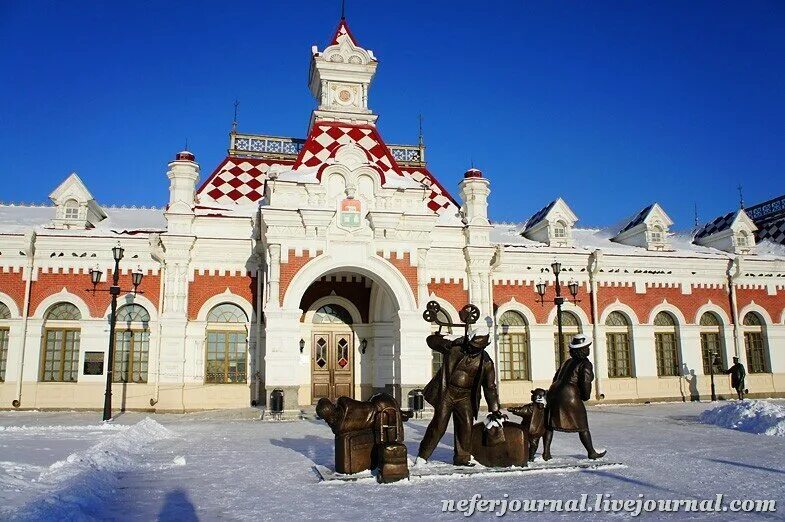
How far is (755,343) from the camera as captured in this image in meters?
22.8

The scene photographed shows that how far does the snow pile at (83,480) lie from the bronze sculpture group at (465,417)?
8.77ft

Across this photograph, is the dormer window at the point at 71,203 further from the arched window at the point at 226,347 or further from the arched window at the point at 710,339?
the arched window at the point at 710,339

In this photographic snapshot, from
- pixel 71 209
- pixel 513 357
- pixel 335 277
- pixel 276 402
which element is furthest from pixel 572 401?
pixel 71 209

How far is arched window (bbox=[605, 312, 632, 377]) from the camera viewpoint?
21.3 metres

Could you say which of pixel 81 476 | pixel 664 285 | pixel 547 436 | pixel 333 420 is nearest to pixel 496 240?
pixel 664 285

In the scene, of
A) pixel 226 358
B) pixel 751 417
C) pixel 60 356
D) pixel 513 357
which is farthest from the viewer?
pixel 513 357

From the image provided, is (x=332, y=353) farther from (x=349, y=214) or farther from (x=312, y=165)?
(x=312, y=165)

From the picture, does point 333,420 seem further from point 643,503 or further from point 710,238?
point 710,238

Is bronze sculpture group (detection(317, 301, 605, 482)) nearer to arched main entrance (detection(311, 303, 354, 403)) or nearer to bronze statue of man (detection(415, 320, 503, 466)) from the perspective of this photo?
bronze statue of man (detection(415, 320, 503, 466))

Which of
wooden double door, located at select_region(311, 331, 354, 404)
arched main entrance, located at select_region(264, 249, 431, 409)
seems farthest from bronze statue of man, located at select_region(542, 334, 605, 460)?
wooden double door, located at select_region(311, 331, 354, 404)

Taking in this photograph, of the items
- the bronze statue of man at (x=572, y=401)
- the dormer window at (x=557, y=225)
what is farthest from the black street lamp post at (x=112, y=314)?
the dormer window at (x=557, y=225)

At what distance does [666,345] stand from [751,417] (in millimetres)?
9558

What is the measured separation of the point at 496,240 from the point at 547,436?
49.1ft

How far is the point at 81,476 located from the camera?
690 cm
